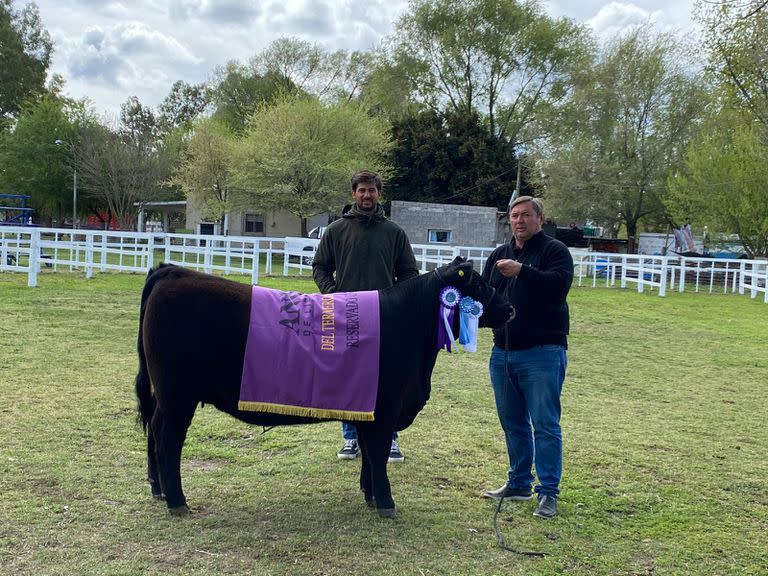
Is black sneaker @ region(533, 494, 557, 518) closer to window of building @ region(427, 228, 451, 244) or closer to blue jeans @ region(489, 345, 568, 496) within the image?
blue jeans @ region(489, 345, 568, 496)

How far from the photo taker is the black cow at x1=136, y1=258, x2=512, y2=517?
11.8 feet

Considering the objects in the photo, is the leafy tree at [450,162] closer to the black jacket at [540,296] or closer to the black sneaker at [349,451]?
the black sneaker at [349,451]

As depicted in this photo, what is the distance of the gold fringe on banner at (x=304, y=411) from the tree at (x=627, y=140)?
112 ft

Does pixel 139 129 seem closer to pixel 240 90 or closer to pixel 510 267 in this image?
pixel 240 90

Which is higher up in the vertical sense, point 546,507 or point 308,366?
point 308,366

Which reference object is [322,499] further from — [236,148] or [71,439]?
[236,148]

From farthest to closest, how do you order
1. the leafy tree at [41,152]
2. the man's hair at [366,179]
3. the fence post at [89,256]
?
the leafy tree at [41,152], the fence post at [89,256], the man's hair at [366,179]

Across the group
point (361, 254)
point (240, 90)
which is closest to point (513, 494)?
point (361, 254)

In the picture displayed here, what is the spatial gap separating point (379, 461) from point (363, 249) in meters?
1.41

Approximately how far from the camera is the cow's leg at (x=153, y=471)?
12.5 ft

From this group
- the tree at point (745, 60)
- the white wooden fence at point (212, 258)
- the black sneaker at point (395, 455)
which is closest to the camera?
the black sneaker at point (395, 455)

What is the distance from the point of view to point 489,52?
43094mm

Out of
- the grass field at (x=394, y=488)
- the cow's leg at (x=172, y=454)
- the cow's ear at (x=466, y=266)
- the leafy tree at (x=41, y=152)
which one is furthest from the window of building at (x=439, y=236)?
the cow's leg at (x=172, y=454)

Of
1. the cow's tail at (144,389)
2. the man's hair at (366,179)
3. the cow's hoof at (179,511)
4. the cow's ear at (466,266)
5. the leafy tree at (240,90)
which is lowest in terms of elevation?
the cow's hoof at (179,511)
